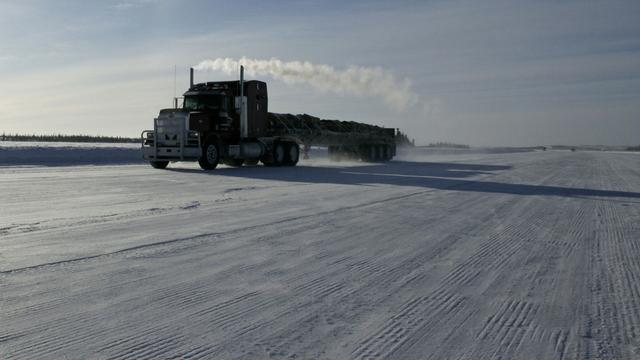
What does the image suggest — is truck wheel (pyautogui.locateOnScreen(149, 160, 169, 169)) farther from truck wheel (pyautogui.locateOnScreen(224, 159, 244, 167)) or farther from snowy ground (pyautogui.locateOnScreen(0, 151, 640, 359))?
snowy ground (pyautogui.locateOnScreen(0, 151, 640, 359))

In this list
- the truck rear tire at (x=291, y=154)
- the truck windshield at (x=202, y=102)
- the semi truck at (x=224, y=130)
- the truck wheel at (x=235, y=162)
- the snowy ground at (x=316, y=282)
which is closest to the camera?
the snowy ground at (x=316, y=282)

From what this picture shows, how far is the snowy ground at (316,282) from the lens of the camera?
334 centimetres

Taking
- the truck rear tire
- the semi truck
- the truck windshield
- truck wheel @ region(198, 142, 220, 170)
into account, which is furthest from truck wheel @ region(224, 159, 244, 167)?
the truck windshield

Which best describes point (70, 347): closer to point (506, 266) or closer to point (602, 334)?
point (602, 334)

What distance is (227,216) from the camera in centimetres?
851

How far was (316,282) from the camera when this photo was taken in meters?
4.71

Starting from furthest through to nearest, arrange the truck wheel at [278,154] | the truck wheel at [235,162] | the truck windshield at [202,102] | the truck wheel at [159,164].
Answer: the truck wheel at [235,162]
the truck wheel at [278,154]
the truck wheel at [159,164]
the truck windshield at [202,102]

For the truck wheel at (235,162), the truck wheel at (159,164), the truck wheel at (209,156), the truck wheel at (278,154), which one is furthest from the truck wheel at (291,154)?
the truck wheel at (159,164)

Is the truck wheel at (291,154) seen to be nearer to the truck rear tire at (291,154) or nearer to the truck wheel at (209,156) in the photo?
the truck rear tire at (291,154)

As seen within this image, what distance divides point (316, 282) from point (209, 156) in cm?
1757

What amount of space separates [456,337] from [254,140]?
21.2 metres

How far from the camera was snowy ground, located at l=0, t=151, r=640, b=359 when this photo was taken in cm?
334

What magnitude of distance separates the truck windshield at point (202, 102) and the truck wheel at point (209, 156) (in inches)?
60.1

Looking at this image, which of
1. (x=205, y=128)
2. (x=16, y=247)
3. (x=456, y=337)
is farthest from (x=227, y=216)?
(x=205, y=128)
